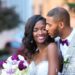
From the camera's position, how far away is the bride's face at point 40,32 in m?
4.81

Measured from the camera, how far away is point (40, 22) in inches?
191

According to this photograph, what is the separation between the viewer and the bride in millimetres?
4625

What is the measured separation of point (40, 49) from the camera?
489 cm

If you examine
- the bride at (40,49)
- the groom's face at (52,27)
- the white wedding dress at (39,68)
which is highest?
the groom's face at (52,27)

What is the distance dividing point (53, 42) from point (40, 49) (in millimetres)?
197

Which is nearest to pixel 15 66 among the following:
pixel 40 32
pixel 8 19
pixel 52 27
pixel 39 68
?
pixel 39 68

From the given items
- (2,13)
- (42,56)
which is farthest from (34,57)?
(2,13)

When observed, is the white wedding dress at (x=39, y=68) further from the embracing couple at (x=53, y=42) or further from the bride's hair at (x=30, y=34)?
the bride's hair at (x=30, y=34)

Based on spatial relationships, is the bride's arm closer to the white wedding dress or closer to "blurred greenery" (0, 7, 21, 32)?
the white wedding dress

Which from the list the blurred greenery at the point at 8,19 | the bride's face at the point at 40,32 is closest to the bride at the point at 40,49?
the bride's face at the point at 40,32

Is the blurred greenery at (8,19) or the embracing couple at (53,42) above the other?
the embracing couple at (53,42)

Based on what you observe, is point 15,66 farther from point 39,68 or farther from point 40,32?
point 40,32

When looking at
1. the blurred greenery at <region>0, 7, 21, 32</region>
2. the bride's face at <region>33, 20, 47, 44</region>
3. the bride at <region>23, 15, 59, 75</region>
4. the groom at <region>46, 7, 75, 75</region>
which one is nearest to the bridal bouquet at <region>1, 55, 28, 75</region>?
the bride at <region>23, 15, 59, 75</region>

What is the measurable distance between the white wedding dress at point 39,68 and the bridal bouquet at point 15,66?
0.38 feet
